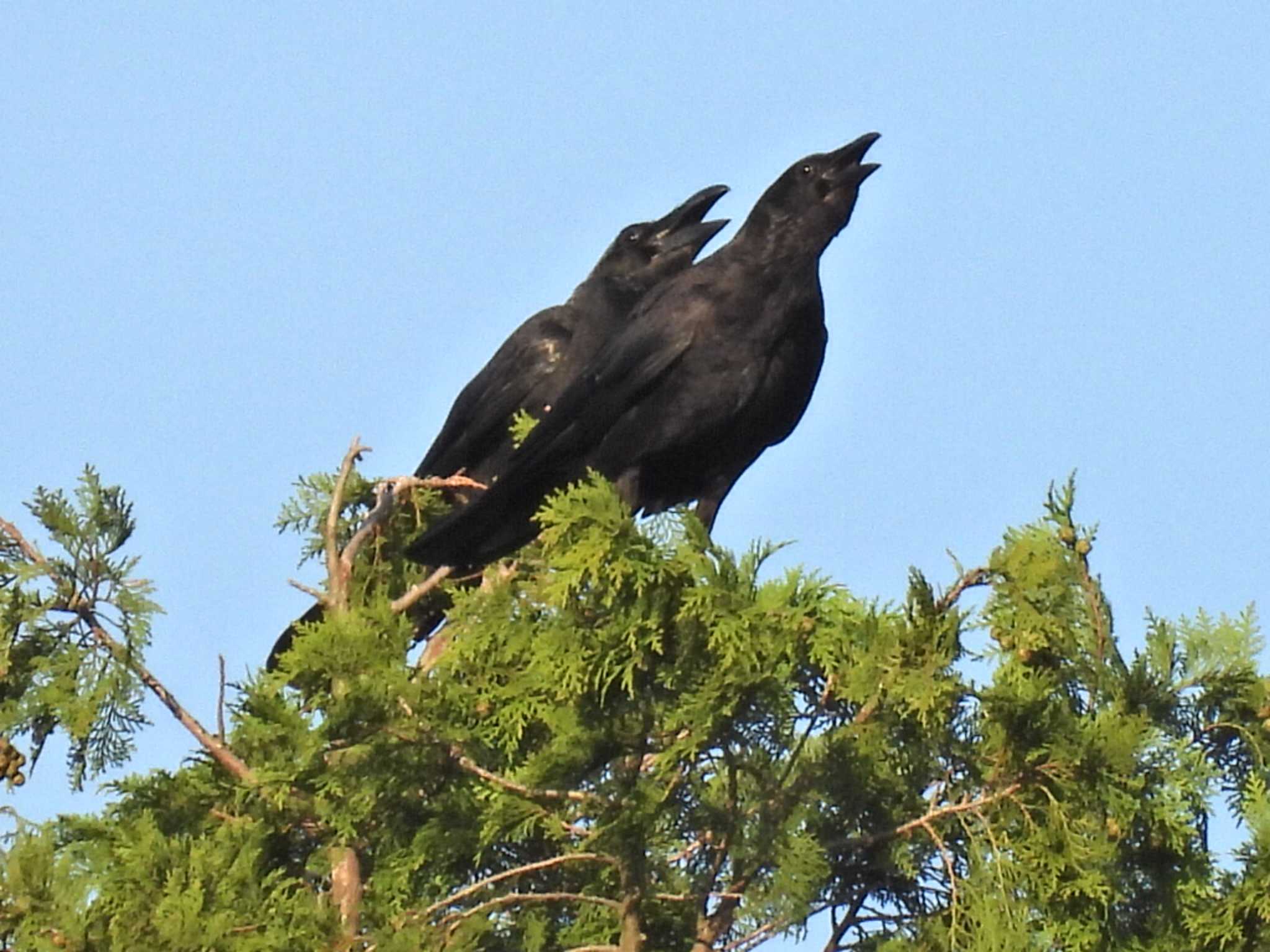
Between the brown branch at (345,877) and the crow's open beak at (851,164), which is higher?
the crow's open beak at (851,164)

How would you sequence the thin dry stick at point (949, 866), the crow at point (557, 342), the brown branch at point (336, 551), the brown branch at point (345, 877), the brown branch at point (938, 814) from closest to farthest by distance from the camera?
the thin dry stick at point (949, 866), the brown branch at point (938, 814), the brown branch at point (345, 877), the brown branch at point (336, 551), the crow at point (557, 342)

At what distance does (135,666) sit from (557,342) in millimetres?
3356

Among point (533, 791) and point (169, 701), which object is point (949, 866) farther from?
point (169, 701)

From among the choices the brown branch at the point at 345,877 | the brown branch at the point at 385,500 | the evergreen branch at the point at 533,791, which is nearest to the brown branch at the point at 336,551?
the brown branch at the point at 385,500

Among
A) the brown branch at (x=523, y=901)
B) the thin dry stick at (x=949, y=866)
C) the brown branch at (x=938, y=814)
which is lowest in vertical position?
the thin dry stick at (x=949, y=866)

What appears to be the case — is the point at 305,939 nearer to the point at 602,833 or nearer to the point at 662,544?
the point at 602,833

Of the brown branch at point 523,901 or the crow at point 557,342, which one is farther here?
the crow at point 557,342

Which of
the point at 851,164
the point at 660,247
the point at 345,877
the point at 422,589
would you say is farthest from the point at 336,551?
the point at 660,247

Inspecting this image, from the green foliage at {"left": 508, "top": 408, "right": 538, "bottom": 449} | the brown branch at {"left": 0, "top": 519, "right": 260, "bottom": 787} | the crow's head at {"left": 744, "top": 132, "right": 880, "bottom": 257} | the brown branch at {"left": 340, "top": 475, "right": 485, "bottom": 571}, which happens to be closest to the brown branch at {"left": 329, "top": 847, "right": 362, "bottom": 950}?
the brown branch at {"left": 0, "top": 519, "right": 260, "bottom": 787}

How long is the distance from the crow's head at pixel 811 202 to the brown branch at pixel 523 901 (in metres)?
2.68

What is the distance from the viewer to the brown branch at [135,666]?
605cm

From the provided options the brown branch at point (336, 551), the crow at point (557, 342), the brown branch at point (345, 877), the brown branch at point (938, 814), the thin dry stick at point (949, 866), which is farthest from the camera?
the crow at point (557, 342)

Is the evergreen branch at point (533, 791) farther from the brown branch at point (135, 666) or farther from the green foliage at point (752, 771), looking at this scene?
the brown branch at point (135, 666)

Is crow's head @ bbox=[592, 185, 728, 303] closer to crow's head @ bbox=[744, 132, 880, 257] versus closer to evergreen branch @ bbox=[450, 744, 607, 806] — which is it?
crow's head @ bbox=[744, 132, 880, 257]
